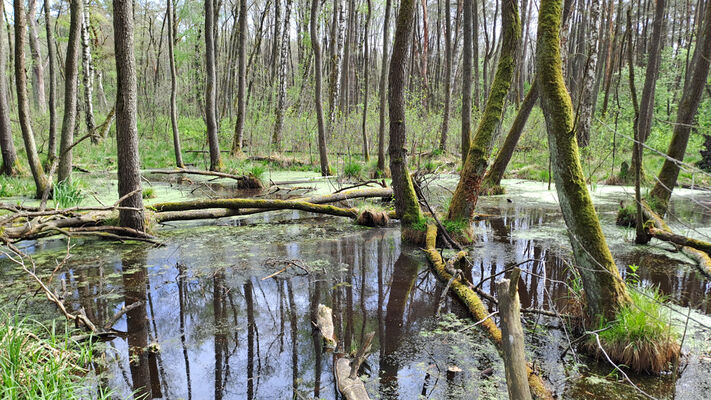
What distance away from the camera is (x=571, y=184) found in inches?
125

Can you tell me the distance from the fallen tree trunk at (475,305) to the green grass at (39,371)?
2.15 meters

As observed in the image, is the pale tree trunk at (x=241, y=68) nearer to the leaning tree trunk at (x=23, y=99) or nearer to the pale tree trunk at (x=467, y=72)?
the leaning tree trunk at (x=23, y=99)

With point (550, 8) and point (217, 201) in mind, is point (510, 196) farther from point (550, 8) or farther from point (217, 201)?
point (550, 8)

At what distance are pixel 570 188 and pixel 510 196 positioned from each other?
7170 millimetres

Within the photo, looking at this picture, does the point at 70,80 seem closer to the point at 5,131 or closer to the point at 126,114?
the point at 126,114

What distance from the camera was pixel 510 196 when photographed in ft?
33.1

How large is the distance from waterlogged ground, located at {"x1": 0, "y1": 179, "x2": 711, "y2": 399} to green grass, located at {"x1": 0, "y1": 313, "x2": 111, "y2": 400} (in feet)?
0.55

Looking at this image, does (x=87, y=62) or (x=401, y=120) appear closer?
(x=401, y=120)

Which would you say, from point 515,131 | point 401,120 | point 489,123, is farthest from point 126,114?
point 515,131

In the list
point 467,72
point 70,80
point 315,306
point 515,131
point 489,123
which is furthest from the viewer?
point 467,72

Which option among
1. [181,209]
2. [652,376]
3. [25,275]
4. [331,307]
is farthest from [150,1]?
[652,376]

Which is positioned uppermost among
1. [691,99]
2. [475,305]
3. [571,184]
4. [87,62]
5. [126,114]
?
[87,62]

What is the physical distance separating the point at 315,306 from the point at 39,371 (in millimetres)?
2084

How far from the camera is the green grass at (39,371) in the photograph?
88.0 inches
